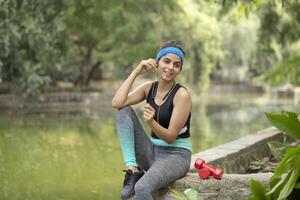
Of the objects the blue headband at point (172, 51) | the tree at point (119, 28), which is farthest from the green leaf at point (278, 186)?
the tree at point (119, 28)

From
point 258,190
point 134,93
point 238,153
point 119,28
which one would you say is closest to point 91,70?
point 119,28

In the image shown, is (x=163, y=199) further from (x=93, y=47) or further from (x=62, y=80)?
(x=62, y=80)

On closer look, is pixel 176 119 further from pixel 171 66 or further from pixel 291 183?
pixel 291 183

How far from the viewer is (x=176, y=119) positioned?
476cm

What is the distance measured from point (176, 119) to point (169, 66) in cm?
47

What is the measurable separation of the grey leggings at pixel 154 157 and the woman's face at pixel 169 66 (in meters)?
0.42

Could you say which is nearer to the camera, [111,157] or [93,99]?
[111,157]

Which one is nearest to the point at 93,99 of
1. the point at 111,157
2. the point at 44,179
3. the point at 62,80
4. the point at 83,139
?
the point at 62,80

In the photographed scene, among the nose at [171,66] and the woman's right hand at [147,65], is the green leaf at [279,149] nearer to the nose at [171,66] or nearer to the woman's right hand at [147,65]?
the nose at [171,66]

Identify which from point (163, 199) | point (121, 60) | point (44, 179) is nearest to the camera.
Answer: point (163, 199)

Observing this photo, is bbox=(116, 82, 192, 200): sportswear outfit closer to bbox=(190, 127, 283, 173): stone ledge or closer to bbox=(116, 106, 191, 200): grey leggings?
bbox=(116, 106, 191, 200): grey leggings

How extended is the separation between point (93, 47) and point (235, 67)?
19.7m

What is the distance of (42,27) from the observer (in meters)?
20.4

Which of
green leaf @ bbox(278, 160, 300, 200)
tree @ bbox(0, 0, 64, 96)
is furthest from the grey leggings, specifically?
tree @ bbox(0, 0, 64, 96)
